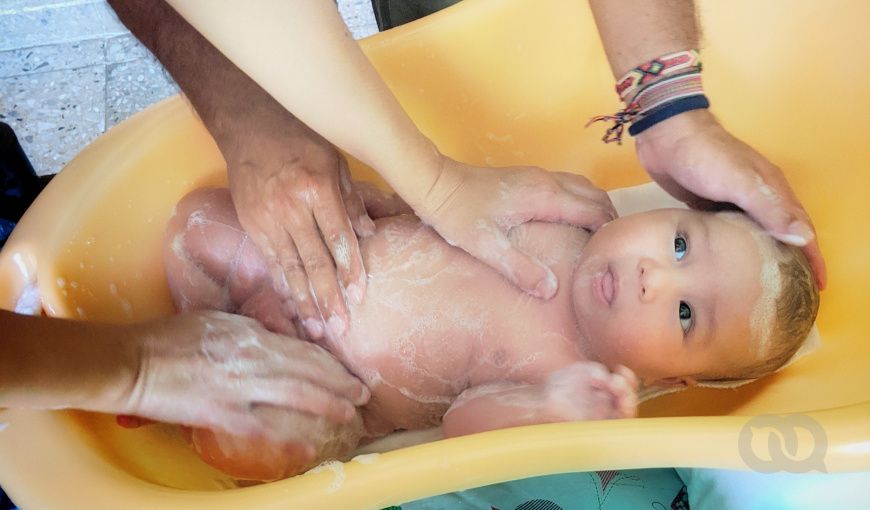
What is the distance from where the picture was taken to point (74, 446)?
2.37ft

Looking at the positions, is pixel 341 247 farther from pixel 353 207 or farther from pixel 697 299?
pixel 697 299

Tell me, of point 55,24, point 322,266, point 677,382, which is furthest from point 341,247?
point 55,24

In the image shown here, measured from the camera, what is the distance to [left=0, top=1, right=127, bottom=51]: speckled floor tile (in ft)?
5.94

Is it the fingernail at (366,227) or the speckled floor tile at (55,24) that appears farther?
the speckled floor tile at (55,24)

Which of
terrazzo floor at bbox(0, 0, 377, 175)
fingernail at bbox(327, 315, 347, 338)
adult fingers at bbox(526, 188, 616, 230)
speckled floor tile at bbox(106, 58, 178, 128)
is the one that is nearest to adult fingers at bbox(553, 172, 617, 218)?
adult fingers at bbox(526, 188, 616, 230)

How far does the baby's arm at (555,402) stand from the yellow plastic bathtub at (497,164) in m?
0.10

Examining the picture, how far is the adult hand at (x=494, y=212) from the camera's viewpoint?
0.92m

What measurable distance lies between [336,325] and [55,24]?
1.44 meters

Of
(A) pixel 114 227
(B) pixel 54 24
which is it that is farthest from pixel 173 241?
(B) pixel 54 24

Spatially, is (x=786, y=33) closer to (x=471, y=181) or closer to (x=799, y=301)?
(x=799, y=301)

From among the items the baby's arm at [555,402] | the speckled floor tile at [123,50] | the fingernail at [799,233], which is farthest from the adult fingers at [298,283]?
the speckled floor tile at [123,50]

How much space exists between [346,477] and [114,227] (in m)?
0.51

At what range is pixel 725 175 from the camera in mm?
921

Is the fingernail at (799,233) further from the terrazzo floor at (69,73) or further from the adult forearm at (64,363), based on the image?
the terrazzo floor at (69,73)
